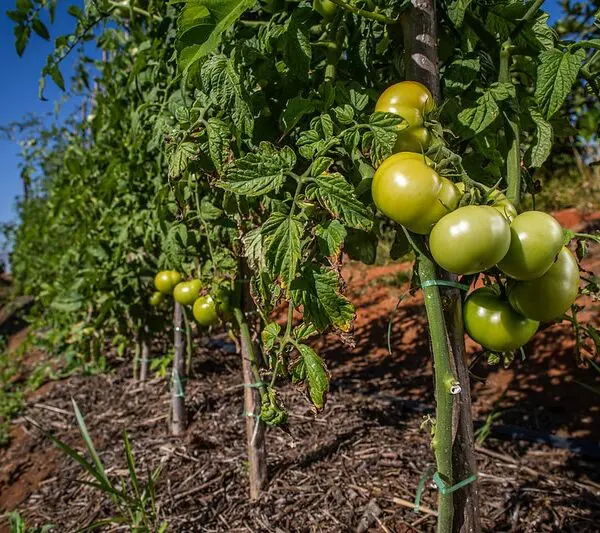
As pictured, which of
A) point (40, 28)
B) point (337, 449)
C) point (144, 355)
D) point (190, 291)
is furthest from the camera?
point (144, 355)

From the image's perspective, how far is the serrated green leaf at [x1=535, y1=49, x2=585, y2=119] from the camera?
2.81ft

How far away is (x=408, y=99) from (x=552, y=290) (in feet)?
1.35

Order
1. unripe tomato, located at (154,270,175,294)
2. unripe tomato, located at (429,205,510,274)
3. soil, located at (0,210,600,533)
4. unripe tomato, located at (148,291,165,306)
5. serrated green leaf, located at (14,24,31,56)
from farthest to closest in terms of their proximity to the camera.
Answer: unripe tomato, located at (148,291,165,306) → unripe tomato, located at (154,270,175,294) → soil, located at (0,210,600,533) → serrated green leaf, located at (14,24,31,56) → unripe tomato, located at (429,205,510,274)

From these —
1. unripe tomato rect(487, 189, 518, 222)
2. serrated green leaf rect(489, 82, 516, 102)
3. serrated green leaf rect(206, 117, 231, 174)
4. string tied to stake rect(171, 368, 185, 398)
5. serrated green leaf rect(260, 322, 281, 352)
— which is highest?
serrated green leaf rect(206, 117, 231, 174)

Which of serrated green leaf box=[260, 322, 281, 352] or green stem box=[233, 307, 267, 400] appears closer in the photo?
serrated green leaf box=[260, 322, 281, 352]

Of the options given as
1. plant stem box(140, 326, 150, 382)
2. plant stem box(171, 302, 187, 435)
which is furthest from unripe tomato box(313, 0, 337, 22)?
plant stem box(140, 326, 150, 382)

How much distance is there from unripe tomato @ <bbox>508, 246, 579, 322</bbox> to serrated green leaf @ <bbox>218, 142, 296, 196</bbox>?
47 centimetres

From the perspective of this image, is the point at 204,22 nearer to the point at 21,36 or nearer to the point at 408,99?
the point at 408,99

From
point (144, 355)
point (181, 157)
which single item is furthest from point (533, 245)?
point (144, 355)

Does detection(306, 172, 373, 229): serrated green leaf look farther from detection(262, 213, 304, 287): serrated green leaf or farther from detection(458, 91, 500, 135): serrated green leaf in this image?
detection(458, 91, 500, 135): serrated green leaf

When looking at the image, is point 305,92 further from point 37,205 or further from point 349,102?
point 37,205

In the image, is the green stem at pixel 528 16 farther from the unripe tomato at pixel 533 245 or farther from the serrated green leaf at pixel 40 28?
the serrated green leaf at pixel 40 28

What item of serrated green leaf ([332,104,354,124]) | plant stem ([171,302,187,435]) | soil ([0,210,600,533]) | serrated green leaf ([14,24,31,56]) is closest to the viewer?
serrated green leaf ([332,104,354,124])

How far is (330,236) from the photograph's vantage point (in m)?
0.88
